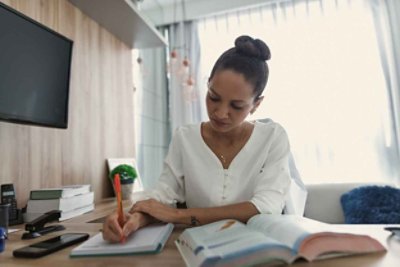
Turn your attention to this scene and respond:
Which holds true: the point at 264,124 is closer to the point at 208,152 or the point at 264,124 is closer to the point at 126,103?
the point at 208,152

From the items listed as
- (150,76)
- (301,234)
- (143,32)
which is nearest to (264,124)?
(301,234)

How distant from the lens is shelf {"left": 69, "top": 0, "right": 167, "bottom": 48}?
1653 millimetres

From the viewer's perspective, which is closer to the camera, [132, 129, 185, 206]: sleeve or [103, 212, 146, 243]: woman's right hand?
[103, 212, 146, 243]: woman's right hand

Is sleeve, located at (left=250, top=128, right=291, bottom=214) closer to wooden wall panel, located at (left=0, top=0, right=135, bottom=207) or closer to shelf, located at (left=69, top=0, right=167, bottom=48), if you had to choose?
wooden wall panel, located at (left=0, top=0, right=135, bottom=207)

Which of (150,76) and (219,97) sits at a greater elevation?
(150,76)

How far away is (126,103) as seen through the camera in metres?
2.23

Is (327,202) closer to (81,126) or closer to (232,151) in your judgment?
(232,151)

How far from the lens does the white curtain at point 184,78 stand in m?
3.06

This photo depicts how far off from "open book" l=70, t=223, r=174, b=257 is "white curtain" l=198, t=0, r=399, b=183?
232 cm

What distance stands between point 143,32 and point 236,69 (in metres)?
1.30

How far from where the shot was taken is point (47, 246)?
0.66 m

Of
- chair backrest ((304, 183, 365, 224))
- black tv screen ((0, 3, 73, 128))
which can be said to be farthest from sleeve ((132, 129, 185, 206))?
chair backrest ((304, 183, 365, 224))

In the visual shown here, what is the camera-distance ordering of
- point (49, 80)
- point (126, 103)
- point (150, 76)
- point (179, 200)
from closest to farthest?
point (179, 200), point (49, 80), point (126, 103), point (150, 76)

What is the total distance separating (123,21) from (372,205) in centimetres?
213
